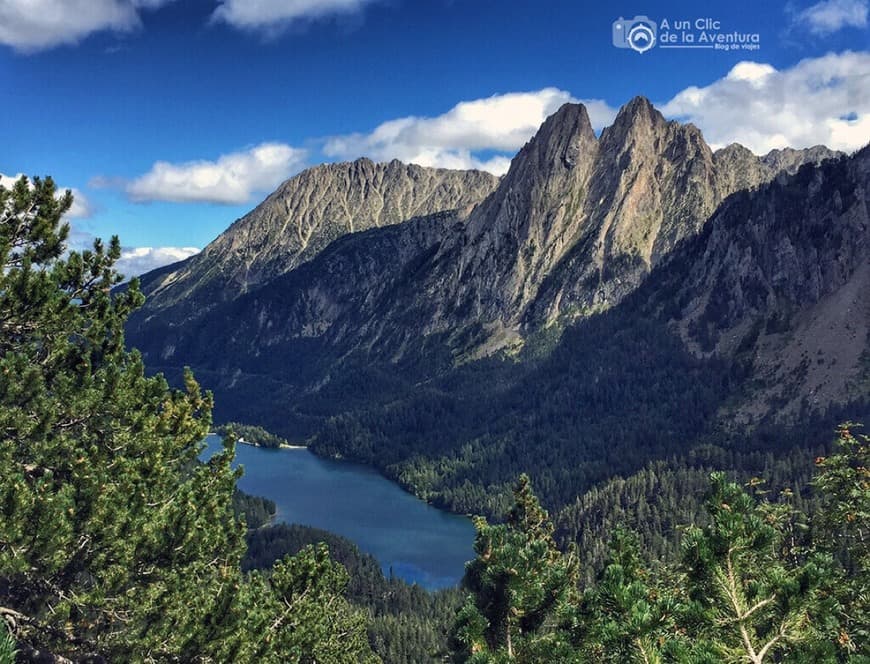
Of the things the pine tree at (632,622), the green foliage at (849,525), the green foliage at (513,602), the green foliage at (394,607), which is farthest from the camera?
the green foliage at (394,607)

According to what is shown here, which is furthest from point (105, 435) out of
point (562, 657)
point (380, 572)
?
point (380, 572)

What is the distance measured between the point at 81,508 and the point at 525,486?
28.6 meters

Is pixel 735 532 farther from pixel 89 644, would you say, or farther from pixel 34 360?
pixel 34 360

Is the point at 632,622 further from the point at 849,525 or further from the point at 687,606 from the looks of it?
the point at 849,525

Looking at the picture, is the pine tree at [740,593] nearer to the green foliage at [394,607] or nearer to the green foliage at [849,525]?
the green foliage at [849,525]

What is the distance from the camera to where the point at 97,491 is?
20734 millimetres

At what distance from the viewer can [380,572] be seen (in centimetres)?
19100

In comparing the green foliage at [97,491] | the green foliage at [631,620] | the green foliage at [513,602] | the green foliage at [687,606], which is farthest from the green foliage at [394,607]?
the green foliage at [631,620]

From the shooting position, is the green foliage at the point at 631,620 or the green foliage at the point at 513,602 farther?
the green foliage at the point at 513,602

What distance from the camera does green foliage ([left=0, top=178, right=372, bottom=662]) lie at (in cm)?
2078

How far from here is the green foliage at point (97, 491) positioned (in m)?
20.8

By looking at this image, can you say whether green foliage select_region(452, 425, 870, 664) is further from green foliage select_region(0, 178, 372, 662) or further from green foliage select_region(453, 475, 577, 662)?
green foliage select_region(0, 178, 372, 662)

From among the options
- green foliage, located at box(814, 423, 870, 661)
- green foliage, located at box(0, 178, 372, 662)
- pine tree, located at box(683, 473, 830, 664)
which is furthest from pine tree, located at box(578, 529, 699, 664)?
green foliage, located at box(0, 178, 372, 662)

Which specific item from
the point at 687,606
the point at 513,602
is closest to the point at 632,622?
the point at 687,606
